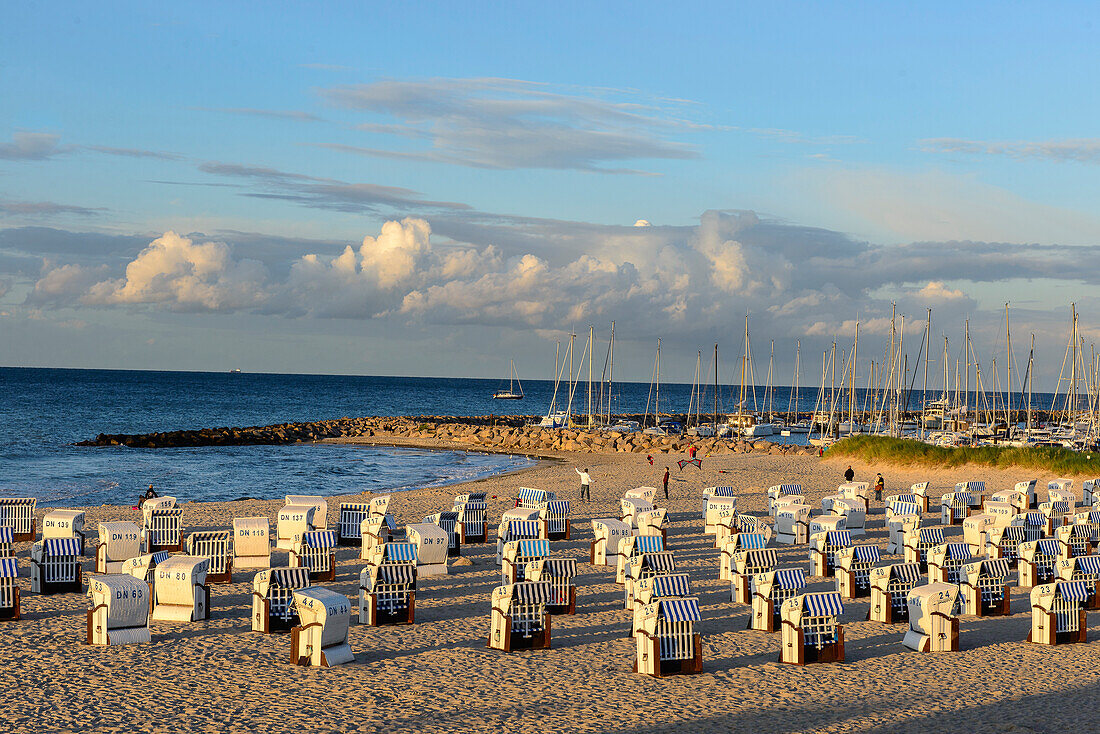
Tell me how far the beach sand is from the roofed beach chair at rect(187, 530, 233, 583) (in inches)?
20.8

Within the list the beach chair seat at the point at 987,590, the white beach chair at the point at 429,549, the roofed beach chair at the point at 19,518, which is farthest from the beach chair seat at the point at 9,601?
the beach chair seat at the point at 987,590

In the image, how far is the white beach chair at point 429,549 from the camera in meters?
23.6

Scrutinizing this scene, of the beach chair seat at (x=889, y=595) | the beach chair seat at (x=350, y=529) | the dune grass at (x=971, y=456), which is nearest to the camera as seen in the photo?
the beach chair seat at (x=889, y=595)

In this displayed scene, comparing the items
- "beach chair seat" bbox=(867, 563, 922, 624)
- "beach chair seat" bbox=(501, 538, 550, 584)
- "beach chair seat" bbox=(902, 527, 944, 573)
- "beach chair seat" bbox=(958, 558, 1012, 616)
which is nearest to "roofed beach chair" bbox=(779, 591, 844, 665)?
"beach chair seat" bbox=(867, 563, 922, 624)

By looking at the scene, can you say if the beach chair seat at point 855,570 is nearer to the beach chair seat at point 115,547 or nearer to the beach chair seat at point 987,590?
the beach chair seat at point 987,590

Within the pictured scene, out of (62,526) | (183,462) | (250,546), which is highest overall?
(62,526)

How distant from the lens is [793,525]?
1146 inches

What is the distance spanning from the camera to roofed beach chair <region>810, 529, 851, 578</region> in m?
24.1

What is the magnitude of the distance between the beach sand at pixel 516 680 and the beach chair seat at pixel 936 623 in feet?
0.96

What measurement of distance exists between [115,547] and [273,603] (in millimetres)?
7261

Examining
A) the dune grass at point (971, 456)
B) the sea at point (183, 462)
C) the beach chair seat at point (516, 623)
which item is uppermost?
the dune grass at point (971, 456)

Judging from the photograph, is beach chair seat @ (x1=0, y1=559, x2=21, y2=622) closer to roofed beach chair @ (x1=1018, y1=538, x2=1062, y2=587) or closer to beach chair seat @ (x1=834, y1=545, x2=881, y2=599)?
beach chair seat @ (x1=834, y1=545, x2=881, y2=599)

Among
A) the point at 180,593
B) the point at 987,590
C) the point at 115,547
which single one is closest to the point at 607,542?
the point at 987,590

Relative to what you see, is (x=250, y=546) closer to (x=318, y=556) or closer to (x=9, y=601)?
(x=318, y=556)
